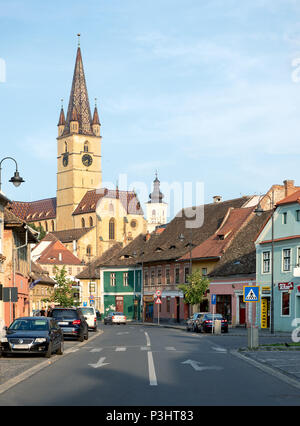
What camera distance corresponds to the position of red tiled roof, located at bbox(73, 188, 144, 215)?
564 feet

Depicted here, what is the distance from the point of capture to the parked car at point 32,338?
23.5 meters

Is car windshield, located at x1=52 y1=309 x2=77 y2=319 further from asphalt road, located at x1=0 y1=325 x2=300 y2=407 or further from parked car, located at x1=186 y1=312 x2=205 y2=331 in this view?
parked car, located at x1=186 y1=312 x2=205 y2=331

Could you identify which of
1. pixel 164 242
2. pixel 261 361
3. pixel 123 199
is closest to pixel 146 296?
pixel 164 242

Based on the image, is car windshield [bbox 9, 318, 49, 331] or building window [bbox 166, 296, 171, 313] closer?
car windshield [bbox 9, 318, 49, 331]

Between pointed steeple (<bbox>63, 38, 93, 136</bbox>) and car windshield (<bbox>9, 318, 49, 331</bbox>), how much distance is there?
6231 inches

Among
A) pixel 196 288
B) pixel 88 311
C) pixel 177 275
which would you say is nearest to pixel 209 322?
pixel 88 311

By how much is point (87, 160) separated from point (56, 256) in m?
50.7

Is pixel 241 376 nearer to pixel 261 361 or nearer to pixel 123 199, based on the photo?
pixel 261 361

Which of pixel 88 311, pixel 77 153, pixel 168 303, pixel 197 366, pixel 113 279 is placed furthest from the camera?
pixel 77 153

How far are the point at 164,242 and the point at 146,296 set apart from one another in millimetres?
6833

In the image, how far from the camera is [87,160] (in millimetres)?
187500

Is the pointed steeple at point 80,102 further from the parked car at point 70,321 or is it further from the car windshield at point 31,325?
the car windshield at point 31,325

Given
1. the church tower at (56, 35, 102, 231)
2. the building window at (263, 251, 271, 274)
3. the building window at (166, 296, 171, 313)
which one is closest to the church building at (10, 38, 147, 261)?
the church tower at (56, 35, 102, 231)

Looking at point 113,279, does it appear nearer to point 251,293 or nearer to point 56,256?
point 56,256
